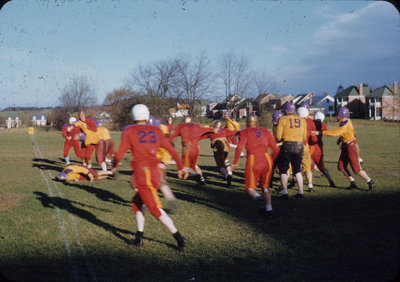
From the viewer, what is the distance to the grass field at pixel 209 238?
482 cm

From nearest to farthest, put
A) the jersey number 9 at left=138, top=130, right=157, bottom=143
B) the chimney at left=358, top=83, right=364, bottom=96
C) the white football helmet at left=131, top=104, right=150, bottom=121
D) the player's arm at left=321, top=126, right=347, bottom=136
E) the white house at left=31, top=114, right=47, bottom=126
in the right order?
the jersey number 9 at left=138, top=130, right=157, bottom=143 < the white football helmet at left=131, top=104, right=150, bottom=121 < the player's arm at left=321, top=126, right=347, bottom=136 < the chimney at left=358, top=83, right=364, bottom=96 < the white house at left=31, top=114, right=47, bottom=126

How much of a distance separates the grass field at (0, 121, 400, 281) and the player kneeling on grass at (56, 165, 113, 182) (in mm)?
1769

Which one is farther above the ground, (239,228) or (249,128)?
(249,128)

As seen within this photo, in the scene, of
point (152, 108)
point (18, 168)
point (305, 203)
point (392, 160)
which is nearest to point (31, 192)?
point (18, 168)

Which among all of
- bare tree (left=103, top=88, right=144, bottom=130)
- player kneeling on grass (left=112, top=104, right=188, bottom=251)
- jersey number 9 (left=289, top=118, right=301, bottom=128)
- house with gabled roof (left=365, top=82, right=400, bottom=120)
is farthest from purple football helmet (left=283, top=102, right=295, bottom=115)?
house with gabled roof (left=365, top=82, right=400, bottom=120)

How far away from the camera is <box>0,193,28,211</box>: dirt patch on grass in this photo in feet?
29.6

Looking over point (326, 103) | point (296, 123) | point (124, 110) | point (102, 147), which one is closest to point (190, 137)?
point (296, 123)

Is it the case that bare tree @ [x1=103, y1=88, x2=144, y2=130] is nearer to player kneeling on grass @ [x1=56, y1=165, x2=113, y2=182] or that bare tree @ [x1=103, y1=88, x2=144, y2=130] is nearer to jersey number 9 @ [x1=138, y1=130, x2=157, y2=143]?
player kneeling on grass @ [x1=56, y1=165, x2=113, y2=182]

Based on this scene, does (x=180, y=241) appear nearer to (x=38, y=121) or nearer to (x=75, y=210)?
(x=75, y=210)

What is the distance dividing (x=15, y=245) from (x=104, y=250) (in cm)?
169

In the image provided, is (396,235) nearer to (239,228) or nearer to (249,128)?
(239,228)

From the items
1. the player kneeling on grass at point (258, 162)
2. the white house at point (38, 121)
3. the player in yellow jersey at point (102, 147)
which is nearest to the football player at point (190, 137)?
the player kneeling on grass at point (258, 162)

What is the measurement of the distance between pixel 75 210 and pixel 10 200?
9.00 feet

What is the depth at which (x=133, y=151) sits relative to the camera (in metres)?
5.60
